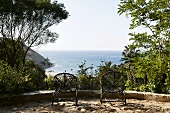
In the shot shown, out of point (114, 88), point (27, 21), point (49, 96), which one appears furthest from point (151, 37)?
point (27, 21)

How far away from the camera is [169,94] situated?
6.85 metres

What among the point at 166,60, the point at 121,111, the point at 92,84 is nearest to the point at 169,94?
the point at 166,60

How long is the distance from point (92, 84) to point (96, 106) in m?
3.58

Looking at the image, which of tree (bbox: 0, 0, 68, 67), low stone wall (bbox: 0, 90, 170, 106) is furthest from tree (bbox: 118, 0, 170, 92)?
tree (bbox: 0, 0, 68, 67)

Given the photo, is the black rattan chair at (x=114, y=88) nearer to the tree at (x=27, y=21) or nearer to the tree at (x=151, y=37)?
the tree at (x=151, y=37)

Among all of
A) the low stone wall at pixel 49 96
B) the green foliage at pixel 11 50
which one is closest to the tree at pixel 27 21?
the green foliage at pixel 11 50

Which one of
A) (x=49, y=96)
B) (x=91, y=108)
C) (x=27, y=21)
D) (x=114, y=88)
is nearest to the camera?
(x=91, y=108)

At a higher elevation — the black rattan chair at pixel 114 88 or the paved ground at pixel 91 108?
the black rattan chair at pixel 114 88

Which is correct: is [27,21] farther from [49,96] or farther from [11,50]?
[49,96]

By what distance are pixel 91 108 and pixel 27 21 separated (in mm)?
13236

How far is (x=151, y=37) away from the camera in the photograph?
767 centimetres

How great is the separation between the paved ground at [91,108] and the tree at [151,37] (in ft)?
4.25

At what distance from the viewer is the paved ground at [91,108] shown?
5.67m

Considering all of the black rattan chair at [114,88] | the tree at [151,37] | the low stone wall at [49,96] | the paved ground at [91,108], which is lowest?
the paved ground at [91,108]
